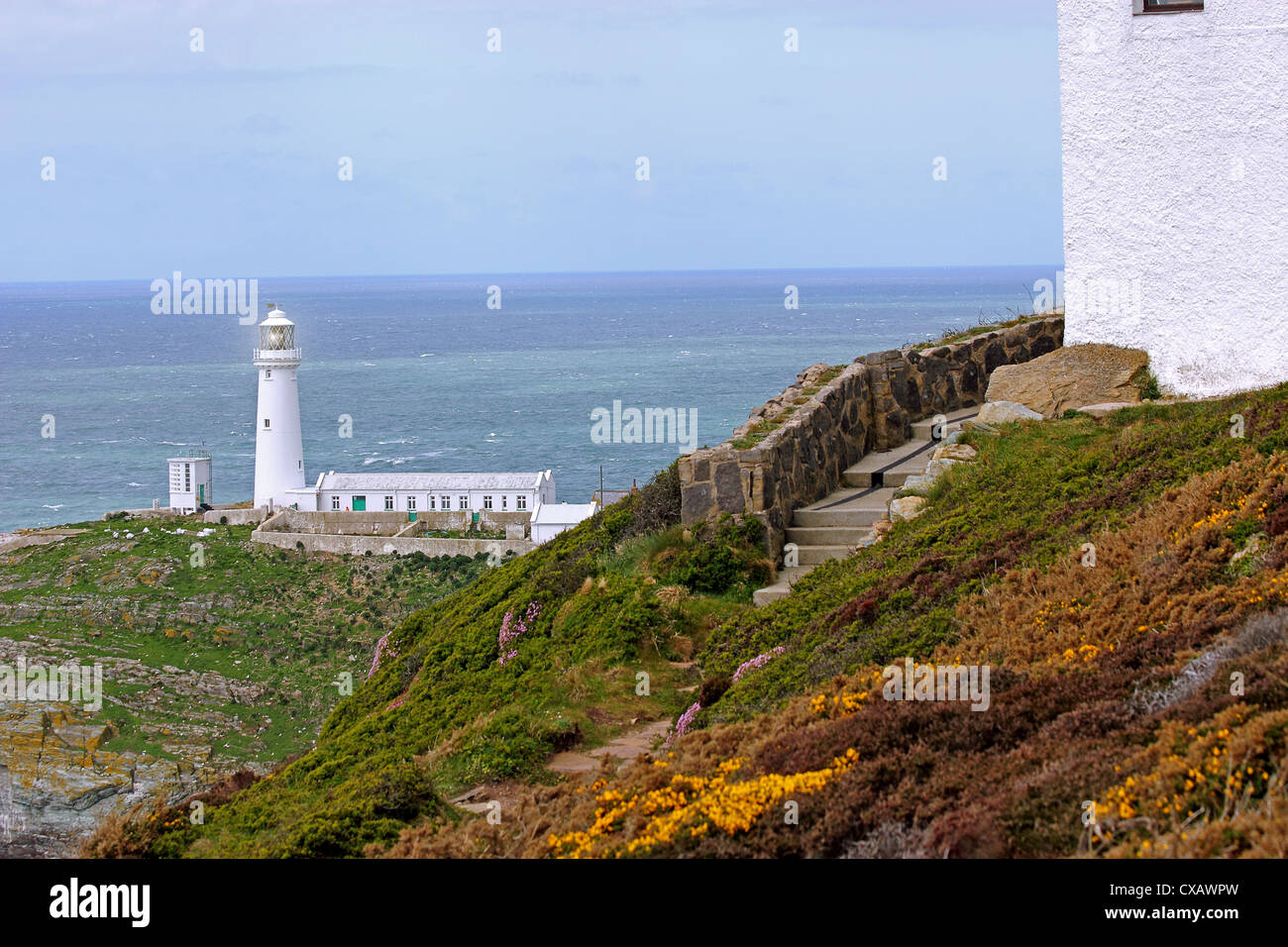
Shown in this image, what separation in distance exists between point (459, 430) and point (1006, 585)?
90814 millimetres

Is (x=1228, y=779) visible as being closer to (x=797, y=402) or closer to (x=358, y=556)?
(x=797, y=402)

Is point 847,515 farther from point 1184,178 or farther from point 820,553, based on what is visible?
point 1184,178

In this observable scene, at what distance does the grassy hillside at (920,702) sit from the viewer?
229 inches

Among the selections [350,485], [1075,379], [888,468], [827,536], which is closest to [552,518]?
[350,485]

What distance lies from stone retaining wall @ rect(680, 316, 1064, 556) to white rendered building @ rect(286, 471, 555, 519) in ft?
116

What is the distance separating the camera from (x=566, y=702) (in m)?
10.9

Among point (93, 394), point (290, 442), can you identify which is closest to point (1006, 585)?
point (290, 442)

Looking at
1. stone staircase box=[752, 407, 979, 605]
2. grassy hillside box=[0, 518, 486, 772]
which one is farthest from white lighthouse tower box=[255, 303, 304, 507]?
stone staircase box=[752, 407, 979, 605]

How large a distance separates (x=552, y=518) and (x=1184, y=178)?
3733cm

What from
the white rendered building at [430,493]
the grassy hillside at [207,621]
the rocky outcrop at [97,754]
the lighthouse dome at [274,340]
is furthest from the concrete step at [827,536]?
the lighthouse dome at [274,340]

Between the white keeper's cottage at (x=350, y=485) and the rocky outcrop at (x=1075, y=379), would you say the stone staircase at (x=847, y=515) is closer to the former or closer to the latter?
the rocky outcrop at (x=1075, y=379)

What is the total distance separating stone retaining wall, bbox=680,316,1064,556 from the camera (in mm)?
13547

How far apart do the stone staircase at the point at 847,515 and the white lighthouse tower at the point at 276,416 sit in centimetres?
4633

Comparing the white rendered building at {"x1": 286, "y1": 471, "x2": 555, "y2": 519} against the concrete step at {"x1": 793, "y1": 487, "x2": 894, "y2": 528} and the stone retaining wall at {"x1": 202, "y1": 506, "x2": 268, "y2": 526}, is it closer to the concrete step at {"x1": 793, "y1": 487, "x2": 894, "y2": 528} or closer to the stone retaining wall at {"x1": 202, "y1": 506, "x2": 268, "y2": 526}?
the stone retaining wall at {"x1": 202, "y1": 506, "x2": 268, "y2": 526}
